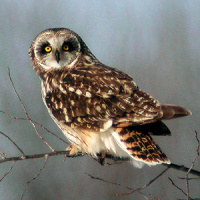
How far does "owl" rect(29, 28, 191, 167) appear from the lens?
374 centimetres

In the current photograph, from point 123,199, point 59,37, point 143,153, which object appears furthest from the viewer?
point 123,199

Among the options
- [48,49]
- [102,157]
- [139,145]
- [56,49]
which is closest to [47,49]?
[48,49]

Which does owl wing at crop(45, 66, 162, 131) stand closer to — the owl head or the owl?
the owl

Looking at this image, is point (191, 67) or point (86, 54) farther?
point (191, 67)

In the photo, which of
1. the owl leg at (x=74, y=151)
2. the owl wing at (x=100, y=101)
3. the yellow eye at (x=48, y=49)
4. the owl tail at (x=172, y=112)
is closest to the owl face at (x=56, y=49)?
the yellow eye at (x=48, y=49)

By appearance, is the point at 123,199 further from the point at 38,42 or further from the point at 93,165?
the point at 38,42

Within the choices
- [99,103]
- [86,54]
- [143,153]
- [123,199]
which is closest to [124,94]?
[99,103]

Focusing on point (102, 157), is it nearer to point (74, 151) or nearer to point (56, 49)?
point (74, 151)

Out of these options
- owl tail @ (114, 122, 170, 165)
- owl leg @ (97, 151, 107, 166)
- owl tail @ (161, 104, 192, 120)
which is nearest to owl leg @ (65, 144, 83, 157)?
owl leg @ (97, 151, 107, 166)

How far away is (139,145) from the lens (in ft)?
12.3

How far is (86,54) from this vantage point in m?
4.60

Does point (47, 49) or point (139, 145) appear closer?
point (139, 145)

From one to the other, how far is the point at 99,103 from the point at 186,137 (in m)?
4.74

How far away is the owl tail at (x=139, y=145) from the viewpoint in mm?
3721
